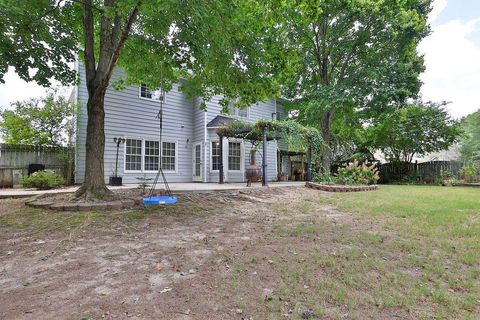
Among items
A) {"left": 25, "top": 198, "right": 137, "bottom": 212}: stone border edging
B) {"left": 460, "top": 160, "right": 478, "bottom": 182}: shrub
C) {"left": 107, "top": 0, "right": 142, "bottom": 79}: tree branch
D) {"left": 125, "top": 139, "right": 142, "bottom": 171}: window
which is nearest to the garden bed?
{"left": 25, "top": 198, "right": 137, "bottom": 212}: stone border edging

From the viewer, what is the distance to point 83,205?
205 inches

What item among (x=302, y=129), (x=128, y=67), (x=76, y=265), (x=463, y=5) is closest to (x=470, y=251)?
(x=76, y=265)

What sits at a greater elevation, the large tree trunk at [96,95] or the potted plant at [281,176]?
the large tree trunk at [96,95]

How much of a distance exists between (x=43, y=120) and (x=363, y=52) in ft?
48.5

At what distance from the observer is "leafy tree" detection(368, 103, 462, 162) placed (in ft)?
44.1

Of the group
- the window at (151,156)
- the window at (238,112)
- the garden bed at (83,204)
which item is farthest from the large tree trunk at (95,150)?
the window at (238,112)

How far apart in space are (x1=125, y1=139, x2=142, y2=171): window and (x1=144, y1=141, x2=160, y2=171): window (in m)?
A: 0.27

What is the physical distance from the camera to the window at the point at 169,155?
41.2 ft

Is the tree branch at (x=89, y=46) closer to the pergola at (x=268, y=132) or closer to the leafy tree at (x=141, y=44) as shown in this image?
the leafy tree at (x=141, y=44)

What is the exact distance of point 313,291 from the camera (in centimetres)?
221

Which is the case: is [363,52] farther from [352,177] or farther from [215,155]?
[215,155]

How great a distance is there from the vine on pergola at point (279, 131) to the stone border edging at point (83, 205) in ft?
18.0

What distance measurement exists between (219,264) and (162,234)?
4.74 ft

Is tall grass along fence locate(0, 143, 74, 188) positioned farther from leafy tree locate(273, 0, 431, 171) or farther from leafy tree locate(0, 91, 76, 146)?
leafy tree locate(273, 0, 431, 171)
